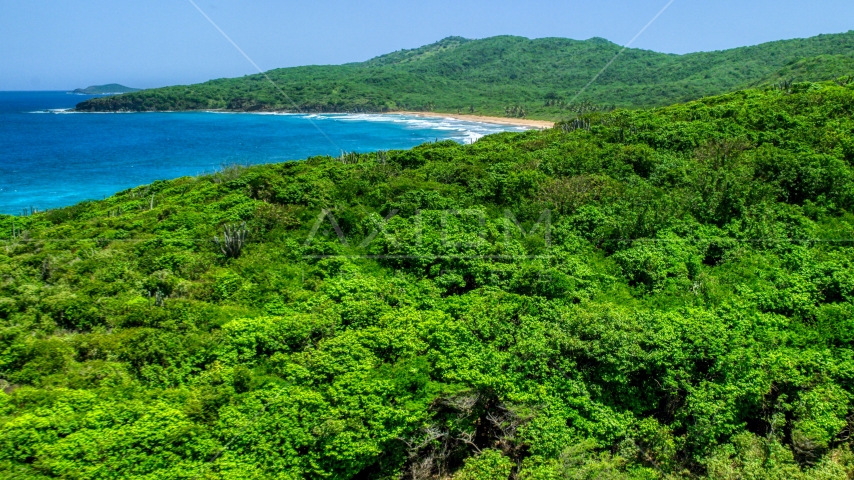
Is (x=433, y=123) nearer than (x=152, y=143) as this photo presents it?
A: No

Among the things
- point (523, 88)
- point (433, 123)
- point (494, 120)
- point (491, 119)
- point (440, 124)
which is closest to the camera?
point (440, 124)

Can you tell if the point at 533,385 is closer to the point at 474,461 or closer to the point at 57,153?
the point at 474,461

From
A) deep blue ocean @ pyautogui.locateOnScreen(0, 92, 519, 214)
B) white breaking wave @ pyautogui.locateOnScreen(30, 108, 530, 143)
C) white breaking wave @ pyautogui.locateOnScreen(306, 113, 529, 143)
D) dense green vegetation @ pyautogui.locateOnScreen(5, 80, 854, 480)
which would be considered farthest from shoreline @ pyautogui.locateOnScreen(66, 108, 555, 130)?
dense green vegetation @ pyautogui.locateOnScreen(5, 80, 854, 480)

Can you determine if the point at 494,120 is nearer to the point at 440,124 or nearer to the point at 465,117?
the point at 465,117

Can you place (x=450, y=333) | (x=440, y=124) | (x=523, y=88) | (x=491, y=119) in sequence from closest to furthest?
(x=450, y=333) < (x=440, y=124) < (x=491, y=119) < (x=523, y=88)

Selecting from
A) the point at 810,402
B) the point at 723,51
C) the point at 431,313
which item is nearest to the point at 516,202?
the point at 431,313

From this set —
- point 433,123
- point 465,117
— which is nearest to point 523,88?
point 465,117

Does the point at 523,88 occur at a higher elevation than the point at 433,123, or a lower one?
higher

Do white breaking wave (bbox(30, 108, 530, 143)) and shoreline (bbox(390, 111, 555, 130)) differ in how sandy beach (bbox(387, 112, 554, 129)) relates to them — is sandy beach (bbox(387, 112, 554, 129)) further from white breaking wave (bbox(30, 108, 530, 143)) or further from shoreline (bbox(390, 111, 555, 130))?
white breaking wave (bbox(30, 108, 530, 143))
